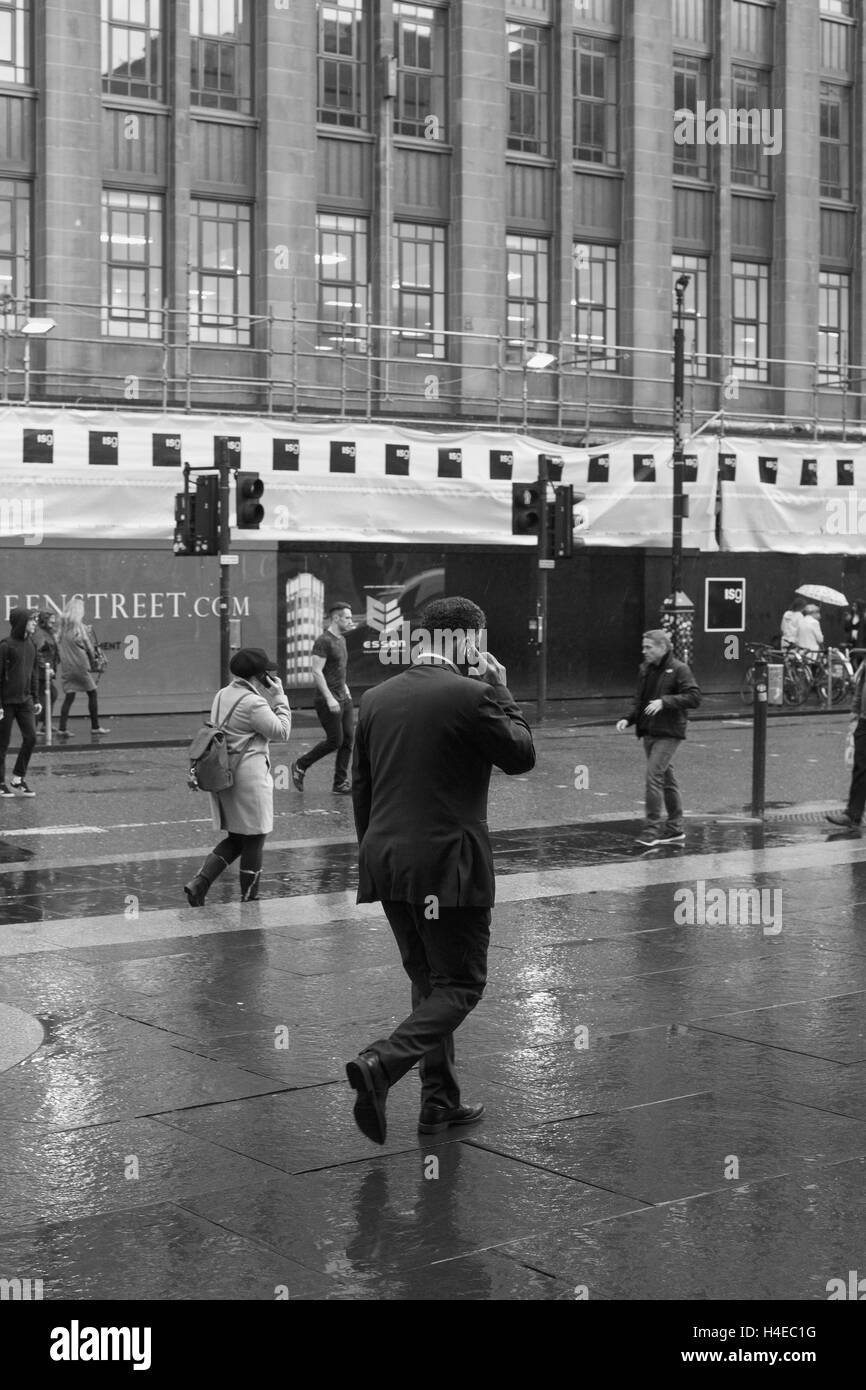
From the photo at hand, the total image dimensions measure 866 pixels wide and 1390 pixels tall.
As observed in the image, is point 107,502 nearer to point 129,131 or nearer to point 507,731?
point 129,131

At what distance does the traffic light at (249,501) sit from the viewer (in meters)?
22.4

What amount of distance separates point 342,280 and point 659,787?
18275mm

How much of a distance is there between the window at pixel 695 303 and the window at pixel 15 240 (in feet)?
42.0

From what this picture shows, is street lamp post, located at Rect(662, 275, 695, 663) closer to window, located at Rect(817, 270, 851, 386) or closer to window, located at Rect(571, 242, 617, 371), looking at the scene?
window, located at Rect(571, 242, 617, 371)

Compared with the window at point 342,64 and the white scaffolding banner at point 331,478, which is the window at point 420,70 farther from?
the white scaffolding banner at point 331,478

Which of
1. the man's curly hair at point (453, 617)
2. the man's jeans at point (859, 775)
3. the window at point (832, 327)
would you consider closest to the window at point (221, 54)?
the window at point (832, 327)

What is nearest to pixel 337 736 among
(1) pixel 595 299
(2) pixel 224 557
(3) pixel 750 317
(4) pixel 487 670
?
(2) pixel 224 557

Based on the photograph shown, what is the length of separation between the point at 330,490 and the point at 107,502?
3822 millimetres

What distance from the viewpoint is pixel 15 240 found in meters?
27.5

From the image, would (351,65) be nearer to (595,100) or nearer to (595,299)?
(595,100)

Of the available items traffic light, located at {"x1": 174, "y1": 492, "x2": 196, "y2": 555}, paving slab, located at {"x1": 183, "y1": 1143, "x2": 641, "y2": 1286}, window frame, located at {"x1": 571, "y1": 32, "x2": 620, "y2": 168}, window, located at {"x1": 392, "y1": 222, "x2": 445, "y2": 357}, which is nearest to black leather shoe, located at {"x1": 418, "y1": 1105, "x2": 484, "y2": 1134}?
paving slab, located at {"x1": 183, "y1": 1143, "x2": 641, "y2": 1286}

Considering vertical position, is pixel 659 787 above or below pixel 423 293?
below

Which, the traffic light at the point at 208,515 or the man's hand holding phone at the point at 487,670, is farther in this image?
the traffic light at the point at 208,515

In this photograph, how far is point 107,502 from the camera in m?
Result: 26.0
